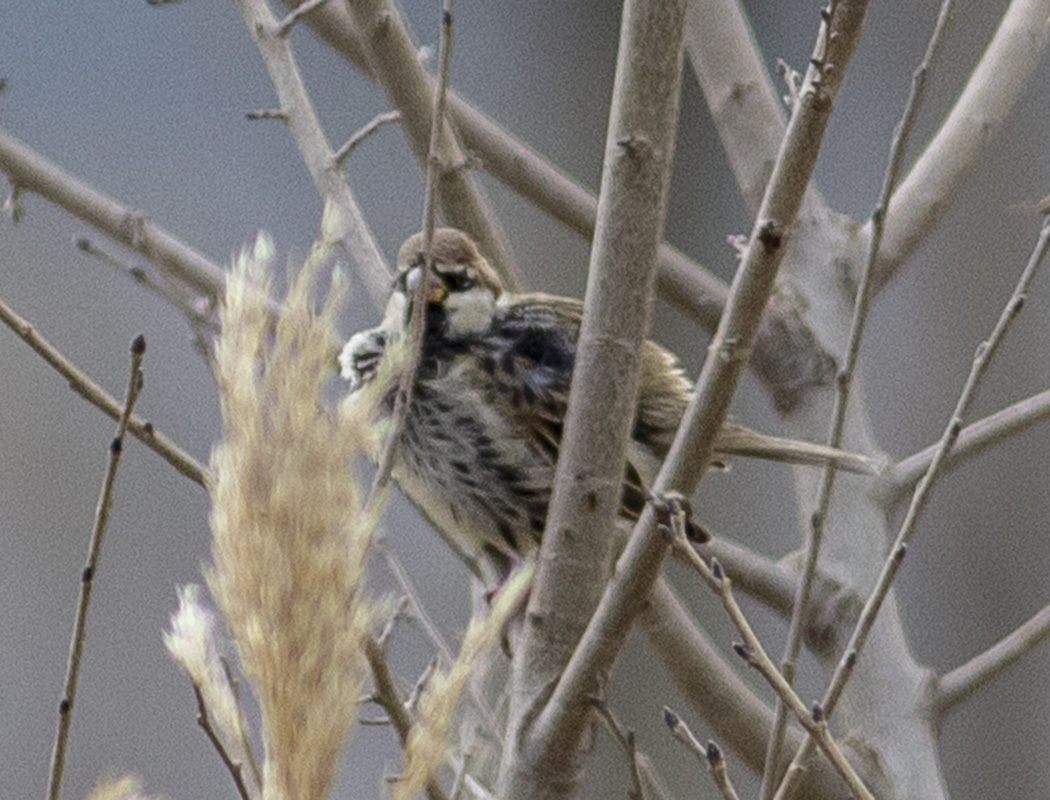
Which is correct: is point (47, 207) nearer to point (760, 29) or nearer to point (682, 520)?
point (760, 29)

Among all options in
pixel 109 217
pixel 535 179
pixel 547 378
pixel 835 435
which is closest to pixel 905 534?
pixel 835 435

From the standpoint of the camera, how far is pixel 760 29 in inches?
96.2

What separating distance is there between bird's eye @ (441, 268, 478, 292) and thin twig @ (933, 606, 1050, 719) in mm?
583

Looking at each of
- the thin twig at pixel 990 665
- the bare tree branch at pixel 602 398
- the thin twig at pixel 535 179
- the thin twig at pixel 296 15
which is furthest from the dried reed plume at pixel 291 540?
the thin twig at pixel 535 179

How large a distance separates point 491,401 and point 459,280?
0.12 m

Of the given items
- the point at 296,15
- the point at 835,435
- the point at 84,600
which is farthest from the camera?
the point at 296,15

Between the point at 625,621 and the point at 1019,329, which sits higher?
the point at 1019,329

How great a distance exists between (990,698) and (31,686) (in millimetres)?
1510

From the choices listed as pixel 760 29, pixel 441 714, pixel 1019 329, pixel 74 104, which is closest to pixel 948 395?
pixel 1019 329

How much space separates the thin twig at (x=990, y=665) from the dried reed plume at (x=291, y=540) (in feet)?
2.94

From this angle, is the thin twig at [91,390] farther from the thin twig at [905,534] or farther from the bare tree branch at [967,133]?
the bare tree branch at [967,133]

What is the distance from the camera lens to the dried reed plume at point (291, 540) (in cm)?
46

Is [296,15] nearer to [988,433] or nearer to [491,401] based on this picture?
[491,401]

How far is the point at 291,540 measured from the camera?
45 centimetres
